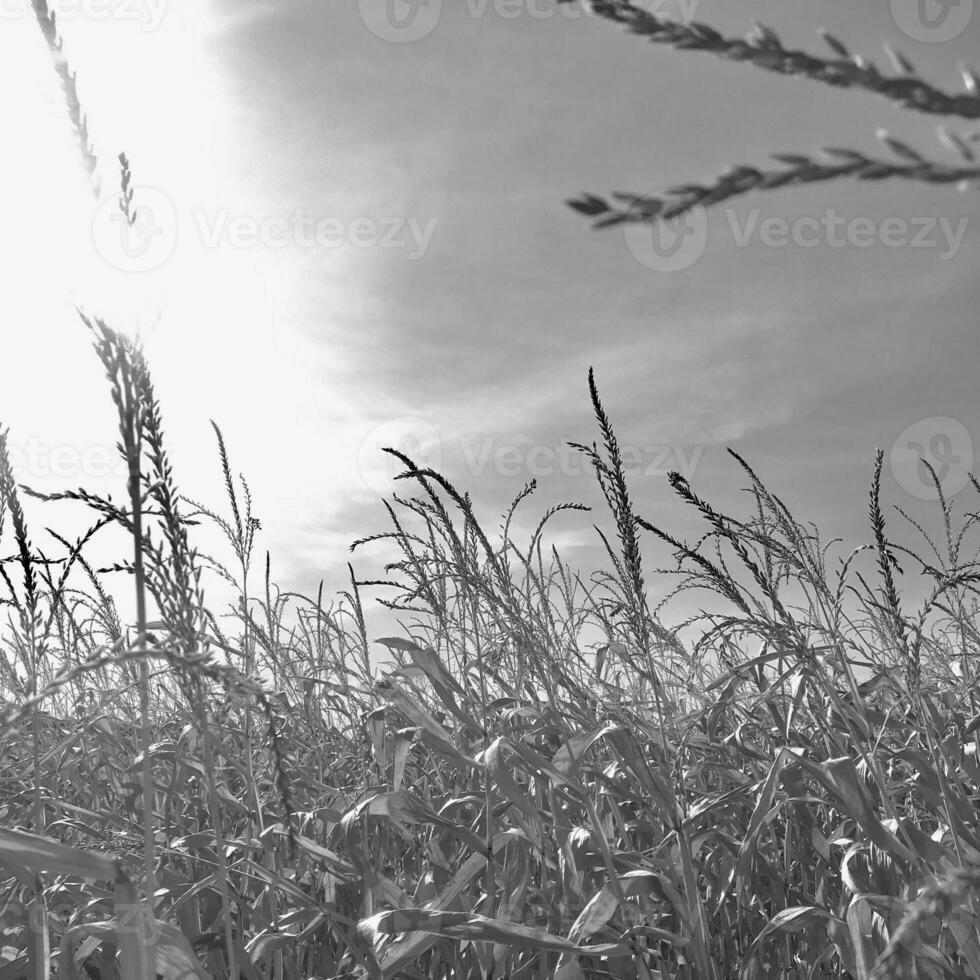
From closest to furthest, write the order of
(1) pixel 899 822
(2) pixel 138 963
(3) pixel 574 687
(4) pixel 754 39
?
(4) pixel 754 39 → (2) pixel 138 963 → (1) pixel 899 822 → (3) pixel 574 687

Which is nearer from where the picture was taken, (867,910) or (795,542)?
(867,910)

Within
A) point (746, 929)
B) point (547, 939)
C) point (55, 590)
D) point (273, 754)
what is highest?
point (55, 590)

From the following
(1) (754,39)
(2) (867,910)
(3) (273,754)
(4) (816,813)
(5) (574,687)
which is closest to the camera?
(1) (754,39)

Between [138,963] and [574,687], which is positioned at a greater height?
[574,687]

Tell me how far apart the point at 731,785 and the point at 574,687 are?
1194mm

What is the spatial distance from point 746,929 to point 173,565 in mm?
2530

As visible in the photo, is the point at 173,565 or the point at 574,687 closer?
the point at 173,565

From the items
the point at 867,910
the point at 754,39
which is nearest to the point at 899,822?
the point at 867,910

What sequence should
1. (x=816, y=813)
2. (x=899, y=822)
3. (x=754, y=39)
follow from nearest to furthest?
(x=754, y=39) < (x=899, y=822) < (x=816, y=813)

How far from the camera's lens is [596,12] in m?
0.58

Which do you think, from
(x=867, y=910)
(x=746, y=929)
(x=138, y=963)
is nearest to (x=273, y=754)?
(x=138, y=963)

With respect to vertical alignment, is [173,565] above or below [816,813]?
above

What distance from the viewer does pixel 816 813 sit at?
3379 millimetres

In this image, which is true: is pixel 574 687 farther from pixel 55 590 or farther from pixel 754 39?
pixel 754 39
